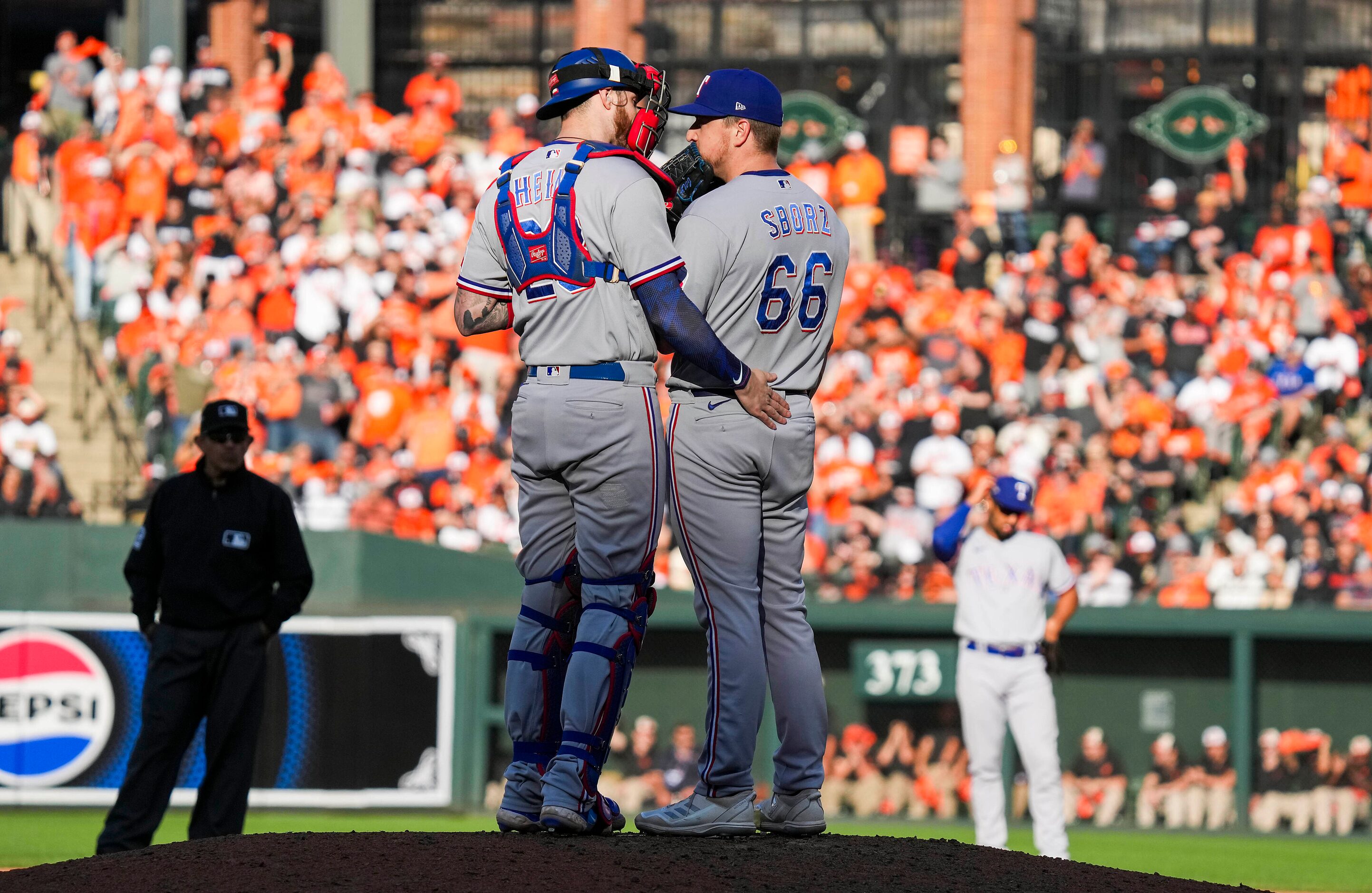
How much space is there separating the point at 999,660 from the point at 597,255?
463 centimetres

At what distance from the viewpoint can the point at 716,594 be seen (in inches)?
197

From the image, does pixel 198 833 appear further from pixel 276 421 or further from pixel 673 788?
pixel 276 421

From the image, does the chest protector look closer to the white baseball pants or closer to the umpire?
the umpire

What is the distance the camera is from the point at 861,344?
15164 millimetres

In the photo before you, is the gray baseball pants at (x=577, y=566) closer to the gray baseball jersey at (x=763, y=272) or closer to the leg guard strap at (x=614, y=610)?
the leg guard strap at (x=614, y=610)

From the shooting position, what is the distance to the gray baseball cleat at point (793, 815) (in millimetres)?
5105

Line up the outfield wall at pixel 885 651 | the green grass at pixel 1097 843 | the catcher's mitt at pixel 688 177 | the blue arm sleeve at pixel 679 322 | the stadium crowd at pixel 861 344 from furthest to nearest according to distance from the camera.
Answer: the stadium crowd at pixel 861 344 → the outfield wall at pixel 885 651 → the green grass at pixel 1097 843 → the catcher's mitt at pixel 688 177 → the blue arm sleeve at pixel 679 322

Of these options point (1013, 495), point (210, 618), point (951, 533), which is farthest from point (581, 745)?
point (1013, 495)

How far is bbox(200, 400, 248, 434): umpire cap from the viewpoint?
720 cm

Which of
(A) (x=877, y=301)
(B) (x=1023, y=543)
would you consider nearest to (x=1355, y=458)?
(A) (x=877, y=301)

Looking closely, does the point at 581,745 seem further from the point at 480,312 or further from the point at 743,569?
the point at 480,312

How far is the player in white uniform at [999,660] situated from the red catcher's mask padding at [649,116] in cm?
402

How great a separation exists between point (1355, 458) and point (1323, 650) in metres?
2.00

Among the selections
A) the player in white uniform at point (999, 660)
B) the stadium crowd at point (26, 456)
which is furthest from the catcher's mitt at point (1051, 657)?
the stadium crowd at point (26, 456)
